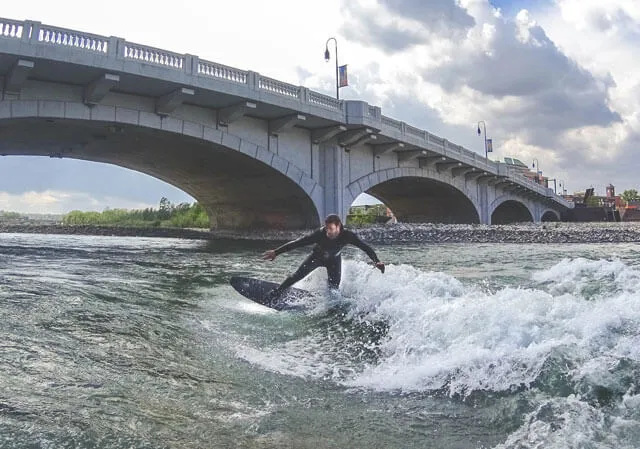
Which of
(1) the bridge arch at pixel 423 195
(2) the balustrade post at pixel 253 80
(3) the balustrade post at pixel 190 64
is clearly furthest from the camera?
(1) the bridge arch at pixel 423 195

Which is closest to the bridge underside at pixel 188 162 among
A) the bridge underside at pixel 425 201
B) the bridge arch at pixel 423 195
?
the bridge arch at pixel 423 195

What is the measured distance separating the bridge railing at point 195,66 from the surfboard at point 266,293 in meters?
13.4

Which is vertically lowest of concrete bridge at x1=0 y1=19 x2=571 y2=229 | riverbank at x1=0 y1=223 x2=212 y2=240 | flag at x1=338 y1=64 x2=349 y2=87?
riverbank at x1=0 y1=223 x2=212 y2=240

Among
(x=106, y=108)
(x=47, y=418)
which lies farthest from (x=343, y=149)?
(x=47, y=418)

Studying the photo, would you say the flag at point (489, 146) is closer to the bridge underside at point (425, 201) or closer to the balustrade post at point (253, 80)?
the bridge underside at point (425, 201)

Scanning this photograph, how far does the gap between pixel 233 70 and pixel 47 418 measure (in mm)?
21115

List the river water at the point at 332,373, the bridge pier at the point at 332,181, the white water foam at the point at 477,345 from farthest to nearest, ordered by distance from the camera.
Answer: the bridge pier at the point at 332,181 < the white water foam at the point at 477,345 < the river water at the point at 332,373

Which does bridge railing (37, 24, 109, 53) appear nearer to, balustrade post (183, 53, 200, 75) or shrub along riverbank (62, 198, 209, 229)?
balustrade post (183, 53, 200, 75)

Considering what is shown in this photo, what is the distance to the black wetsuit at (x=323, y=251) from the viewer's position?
836 cm

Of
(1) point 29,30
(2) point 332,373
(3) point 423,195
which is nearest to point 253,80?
(1) point 29,30

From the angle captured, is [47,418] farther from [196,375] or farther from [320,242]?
[320,242]

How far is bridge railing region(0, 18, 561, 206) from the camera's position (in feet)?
55.1

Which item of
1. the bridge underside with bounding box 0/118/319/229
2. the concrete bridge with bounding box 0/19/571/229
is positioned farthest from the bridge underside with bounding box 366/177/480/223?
the bridge underside with bounding box 0/118/319/229

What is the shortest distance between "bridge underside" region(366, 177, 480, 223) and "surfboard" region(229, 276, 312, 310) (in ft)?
111
